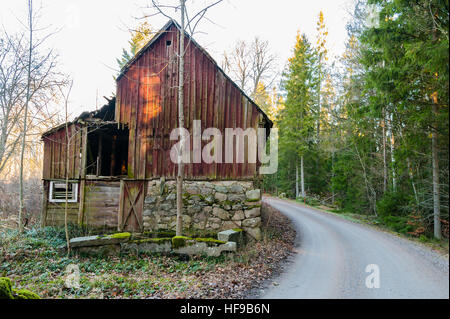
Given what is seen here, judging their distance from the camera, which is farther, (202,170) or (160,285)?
(202,170)

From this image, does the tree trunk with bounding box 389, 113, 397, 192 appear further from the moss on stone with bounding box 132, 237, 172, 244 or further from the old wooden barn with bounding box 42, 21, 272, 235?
the old wooden barn with bounding box 42, 21, 272, 235

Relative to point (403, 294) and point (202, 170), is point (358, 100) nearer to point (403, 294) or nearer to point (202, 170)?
point (403, 294)

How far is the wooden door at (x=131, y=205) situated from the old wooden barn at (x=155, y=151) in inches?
1.7

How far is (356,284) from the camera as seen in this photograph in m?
2.73

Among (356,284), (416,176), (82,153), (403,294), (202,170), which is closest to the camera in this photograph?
(403,294)

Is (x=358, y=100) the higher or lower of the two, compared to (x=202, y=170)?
higher

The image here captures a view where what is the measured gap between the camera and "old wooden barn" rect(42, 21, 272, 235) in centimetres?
1065

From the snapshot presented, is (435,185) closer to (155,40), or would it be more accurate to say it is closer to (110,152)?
(155,40)

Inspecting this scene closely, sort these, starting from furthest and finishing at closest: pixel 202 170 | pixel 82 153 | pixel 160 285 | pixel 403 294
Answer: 1. pixel 82 153
2. pixel 202 170
3. pixel 160 285
4. pixel 403 294

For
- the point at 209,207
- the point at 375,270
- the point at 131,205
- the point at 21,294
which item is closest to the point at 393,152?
the point at 375,270
